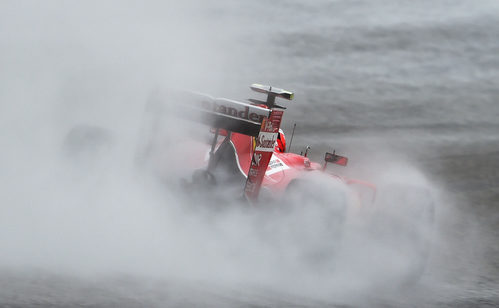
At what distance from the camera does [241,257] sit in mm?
6855

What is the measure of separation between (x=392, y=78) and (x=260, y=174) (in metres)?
10.5

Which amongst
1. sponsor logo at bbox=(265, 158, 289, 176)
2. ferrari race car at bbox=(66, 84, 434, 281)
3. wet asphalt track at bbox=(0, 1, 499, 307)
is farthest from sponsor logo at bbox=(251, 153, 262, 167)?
wet asphalt track at bbox=(0, 1, 499, 307)

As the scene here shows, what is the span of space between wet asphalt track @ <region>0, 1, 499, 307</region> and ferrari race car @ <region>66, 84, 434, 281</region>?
0.71 metres

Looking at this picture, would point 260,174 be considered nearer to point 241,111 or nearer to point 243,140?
point 241,111

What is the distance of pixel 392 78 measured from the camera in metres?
16.6

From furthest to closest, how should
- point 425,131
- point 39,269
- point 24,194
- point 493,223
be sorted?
point 425,131 → point 493,223 → point 24,194 → point 39,269

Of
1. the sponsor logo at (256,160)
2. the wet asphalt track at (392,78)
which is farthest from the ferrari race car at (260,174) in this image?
the wet asphalt track at (392,78)

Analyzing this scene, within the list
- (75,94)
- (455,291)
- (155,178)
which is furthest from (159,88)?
(455,291)

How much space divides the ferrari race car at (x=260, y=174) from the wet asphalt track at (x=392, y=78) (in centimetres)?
71

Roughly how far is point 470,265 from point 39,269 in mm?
5761

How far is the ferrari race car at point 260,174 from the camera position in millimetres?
6766

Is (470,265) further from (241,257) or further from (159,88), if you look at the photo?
(159,88)

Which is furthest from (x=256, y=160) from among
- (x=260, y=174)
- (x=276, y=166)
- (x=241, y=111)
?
(x=276, y=166)

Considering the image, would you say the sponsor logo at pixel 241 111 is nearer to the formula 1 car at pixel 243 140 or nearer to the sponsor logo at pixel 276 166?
the formula 1 car at pixel 243 140
